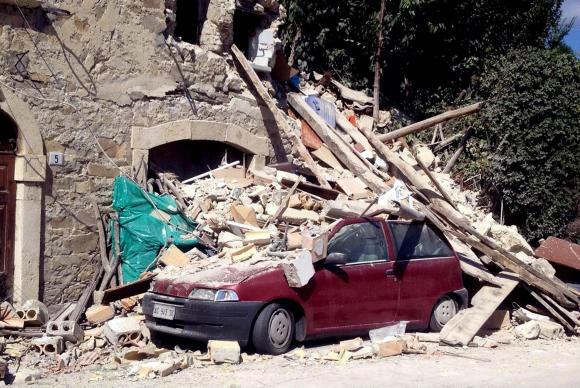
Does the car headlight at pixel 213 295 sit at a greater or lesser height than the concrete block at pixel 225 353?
greater

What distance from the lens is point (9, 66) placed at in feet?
30.9

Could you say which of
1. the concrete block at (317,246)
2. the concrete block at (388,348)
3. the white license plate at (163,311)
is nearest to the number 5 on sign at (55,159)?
the white license plate at (163,311)

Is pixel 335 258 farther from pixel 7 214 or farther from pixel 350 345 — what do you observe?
pixel 7 214

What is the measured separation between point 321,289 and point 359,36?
11.4 meters

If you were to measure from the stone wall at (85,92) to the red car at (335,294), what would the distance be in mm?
2247

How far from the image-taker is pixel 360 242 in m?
8.95

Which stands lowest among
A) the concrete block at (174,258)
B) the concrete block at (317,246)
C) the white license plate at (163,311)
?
the white license plate at (163,311)

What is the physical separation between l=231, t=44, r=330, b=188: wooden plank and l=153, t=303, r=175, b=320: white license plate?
476cm

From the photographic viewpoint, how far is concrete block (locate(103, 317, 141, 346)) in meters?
8.41

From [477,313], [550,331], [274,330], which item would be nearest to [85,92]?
[274,330]

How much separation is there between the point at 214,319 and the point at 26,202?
3.38 metres

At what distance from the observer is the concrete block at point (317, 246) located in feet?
27.2

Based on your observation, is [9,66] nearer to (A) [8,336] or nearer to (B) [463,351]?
(A) [8,336]

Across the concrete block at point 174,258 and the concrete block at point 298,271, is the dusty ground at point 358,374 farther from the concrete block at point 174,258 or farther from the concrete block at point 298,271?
the concrete block at point 174,258
